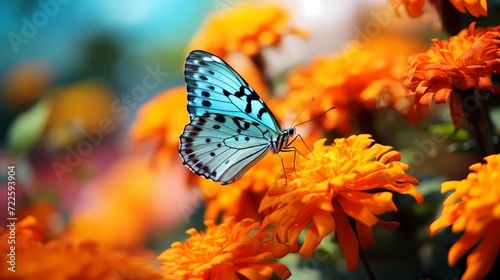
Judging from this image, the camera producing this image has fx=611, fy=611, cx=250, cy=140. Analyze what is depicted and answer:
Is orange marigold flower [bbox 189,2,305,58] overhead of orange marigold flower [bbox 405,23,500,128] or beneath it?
overhead

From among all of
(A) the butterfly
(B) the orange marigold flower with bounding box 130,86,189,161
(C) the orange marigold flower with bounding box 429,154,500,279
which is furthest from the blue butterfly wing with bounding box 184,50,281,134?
(C) the orange marigold flower with bounding box 429,154,500,279

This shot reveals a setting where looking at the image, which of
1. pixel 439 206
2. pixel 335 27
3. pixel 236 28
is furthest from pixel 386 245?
pixel 335 27

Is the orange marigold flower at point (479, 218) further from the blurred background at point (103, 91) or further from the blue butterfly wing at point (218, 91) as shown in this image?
the blurred background at point (103, 91)

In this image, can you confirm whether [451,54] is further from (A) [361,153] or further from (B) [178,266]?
(B) [178,266]

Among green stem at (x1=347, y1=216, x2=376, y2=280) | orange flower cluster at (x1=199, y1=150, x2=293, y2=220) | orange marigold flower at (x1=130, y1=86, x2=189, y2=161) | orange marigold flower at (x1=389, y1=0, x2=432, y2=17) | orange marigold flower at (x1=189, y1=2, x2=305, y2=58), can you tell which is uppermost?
orange marigold flower at (x1=189, y1=2, x2=305, y2=58)

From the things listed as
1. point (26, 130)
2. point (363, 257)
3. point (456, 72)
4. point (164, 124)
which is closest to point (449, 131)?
point (456, 72)

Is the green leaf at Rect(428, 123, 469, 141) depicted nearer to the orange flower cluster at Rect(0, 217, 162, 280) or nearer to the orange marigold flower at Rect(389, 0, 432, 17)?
the orange marigold flower at Rect(389, 0, 432, 17)
